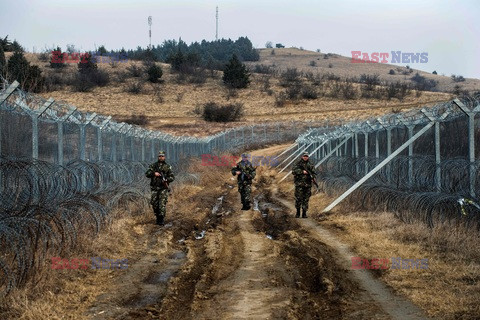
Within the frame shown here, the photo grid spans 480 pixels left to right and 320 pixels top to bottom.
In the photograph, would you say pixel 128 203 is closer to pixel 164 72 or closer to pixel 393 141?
pixel 393 141

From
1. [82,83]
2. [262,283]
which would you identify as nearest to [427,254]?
[262,283]

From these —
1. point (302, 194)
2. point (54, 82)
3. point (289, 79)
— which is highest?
point (289, 79)

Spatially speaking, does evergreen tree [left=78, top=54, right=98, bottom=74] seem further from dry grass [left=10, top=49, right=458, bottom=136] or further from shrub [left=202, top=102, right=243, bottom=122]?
shrub [left=202, top=102, right=243, bottom=122]

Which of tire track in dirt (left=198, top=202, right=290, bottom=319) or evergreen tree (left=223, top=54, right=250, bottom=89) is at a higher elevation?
evergreen tree (left=223, top=54, right=250, bottom=89)

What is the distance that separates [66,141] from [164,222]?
10.1ft

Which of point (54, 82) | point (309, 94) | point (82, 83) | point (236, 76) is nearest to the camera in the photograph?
point (82, 83)

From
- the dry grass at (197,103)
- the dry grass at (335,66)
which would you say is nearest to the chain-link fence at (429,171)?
the dry grass at (197,103)

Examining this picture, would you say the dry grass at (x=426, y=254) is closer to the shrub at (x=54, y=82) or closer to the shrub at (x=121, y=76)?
the shrub at (x=54, y=82)

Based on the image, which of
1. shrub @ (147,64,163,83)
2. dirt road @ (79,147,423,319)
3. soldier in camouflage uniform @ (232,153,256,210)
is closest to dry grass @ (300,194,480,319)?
dirt road @ (79,147,423,319)

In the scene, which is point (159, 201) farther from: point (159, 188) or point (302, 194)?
point (302, 194)

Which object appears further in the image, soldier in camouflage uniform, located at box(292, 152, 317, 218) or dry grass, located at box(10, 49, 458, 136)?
dry grass, located at box(10, 49, 458, 136)

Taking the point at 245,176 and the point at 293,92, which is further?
the point at 293,92

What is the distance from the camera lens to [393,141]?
17453mm

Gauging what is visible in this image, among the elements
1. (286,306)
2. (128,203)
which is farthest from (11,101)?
(286,306)
